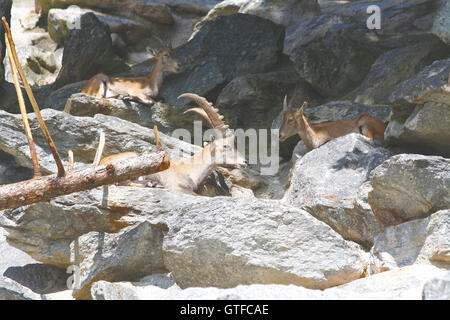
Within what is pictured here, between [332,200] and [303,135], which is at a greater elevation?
[303,135]

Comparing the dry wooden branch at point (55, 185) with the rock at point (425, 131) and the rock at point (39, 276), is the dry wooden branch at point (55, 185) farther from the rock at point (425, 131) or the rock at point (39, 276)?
the rock at point (425, 131)

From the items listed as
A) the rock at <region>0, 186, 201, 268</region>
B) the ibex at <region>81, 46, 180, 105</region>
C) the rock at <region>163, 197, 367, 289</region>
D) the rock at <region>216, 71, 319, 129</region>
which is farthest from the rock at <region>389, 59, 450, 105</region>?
the ibex at <region>81, 46, 180, 105</region>

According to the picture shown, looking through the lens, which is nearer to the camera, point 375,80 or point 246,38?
point 375,80

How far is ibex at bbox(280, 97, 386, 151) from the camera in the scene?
10.1m

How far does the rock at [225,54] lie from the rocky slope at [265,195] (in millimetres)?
32

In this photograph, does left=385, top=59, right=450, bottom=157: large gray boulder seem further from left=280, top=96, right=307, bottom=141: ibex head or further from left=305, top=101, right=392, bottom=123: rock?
left=280, top=96, right=307, bottom=141: ibex head

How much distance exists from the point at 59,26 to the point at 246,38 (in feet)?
20.6

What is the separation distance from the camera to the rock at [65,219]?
272 inches

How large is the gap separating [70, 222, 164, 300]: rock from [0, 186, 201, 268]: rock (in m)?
0.45

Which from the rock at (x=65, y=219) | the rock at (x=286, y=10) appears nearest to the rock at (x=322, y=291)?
the rock at (x=65, y=219)

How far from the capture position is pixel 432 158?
19.3ft
